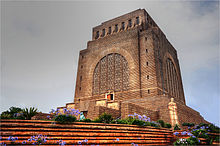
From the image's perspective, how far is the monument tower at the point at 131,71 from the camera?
62.1 ft

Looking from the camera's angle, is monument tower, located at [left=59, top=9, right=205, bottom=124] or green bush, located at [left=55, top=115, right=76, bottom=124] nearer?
green bush, located at [left=55, top=115, right=76, bottom=124]

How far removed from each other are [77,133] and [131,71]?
1879 cm

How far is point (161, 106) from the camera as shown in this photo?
1709 centimetres

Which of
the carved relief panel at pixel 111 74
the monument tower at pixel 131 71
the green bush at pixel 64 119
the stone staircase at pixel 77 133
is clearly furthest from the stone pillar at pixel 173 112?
the green bush at pixel 64 119

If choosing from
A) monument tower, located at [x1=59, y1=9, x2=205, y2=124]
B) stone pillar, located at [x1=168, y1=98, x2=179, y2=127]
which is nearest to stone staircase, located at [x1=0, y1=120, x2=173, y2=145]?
Answer: stone pillar, located at [x1=168, y1=98, x2=179, y2=127]

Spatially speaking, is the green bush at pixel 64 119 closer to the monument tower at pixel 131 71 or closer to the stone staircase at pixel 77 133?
the stone staircase at pixel 77 133

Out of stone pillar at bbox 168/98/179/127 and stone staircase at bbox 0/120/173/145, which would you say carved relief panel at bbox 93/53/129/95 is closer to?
stone pillar at bbox 168/98/179/127

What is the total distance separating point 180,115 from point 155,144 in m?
9.64

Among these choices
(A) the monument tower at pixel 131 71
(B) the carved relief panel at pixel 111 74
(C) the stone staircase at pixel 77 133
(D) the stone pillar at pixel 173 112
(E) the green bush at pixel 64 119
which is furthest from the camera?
(B) the carved relief panel at pixel 111 74

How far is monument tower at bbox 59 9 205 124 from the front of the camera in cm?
1892

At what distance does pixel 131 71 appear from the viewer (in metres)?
24.2

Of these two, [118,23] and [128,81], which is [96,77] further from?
[118,23]

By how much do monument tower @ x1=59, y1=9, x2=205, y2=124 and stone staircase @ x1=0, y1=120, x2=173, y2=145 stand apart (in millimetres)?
8094

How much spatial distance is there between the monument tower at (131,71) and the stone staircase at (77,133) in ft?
26.6
